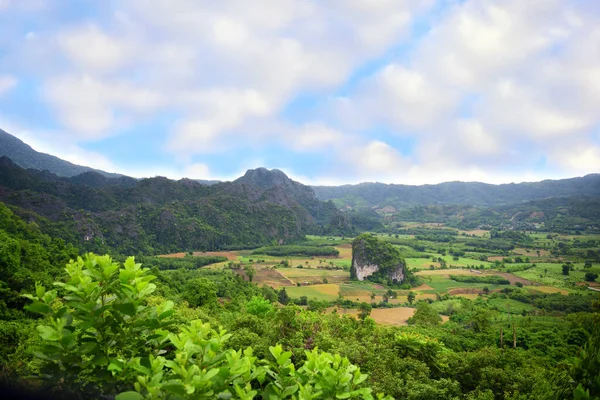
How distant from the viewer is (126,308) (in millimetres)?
2395

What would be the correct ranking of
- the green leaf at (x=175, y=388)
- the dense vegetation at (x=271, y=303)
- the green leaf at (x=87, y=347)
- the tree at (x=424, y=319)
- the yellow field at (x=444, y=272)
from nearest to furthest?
the green leaf at (x=175, y=388)
the green leaf at (x=87, y=347)
the dense vegetation at (x=271, y=303)
the tree at (x=424, y=319)
the yellow field at (x=444, y=272)

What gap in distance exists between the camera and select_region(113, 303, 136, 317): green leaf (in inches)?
93.5

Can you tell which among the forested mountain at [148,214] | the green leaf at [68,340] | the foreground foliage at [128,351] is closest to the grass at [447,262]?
the forested mountain at [148,214]

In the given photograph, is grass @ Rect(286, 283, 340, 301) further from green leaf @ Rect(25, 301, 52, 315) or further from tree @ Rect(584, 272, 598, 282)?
green leaf @ Rect(25, 301, 52, 315)

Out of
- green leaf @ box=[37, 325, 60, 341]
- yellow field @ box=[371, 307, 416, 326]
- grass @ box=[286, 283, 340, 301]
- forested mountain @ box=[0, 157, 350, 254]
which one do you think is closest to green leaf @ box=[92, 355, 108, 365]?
green leaf @ box=[37, 325, 60, 341]

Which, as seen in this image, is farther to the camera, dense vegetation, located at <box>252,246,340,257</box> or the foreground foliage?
dense vegetation, located at <box>252,246,340,257</box>

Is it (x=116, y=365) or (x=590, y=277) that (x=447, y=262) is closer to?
(x=590, y=277)

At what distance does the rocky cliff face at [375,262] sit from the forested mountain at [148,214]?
5463cm

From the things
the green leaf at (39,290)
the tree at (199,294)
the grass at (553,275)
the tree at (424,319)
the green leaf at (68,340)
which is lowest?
the grass at (553,275)

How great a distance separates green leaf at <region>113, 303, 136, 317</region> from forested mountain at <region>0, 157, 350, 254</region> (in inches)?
3381

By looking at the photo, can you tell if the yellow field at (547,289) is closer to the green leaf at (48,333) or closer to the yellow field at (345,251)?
the yellow field at (345,251)

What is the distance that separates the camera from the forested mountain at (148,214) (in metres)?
85.1

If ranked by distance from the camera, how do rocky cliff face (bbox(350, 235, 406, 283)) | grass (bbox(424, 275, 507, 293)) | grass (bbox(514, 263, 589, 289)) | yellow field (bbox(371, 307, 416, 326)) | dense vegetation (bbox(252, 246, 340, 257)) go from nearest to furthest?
yellow field (bbox(371, 307, 416, 326)), grass (bbox(514, 263, 589, 289)), grass (bbox(424, 275, 507, 293)), rocky cliff face (bbox(350, 235, 406, 283)), dense vegetation (bbox(252, 246, 340, 257))

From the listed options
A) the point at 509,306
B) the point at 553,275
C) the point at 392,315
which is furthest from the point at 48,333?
the point at 553,275
